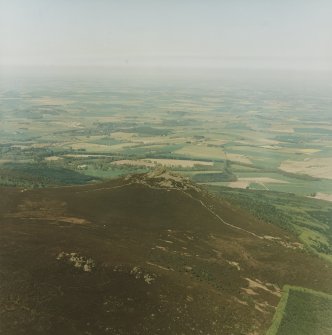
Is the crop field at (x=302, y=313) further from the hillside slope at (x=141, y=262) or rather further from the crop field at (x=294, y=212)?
the crop field at (x=294, y=212)

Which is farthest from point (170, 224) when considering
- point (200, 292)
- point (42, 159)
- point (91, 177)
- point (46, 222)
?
point (42, 159)

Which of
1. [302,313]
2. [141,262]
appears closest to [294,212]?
[302,313]

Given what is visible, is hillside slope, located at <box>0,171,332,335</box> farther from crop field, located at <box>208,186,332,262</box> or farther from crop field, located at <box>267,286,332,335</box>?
crop field, located at <box>208,186,332,262</box>

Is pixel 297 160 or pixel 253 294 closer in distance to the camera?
pixel 253 294

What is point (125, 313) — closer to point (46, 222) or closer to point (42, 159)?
point (46, 222)

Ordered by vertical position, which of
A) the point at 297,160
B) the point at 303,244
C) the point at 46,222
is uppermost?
the point at 46,222

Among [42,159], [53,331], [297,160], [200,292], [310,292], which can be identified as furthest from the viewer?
[297,160]

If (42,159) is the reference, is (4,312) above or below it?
above
